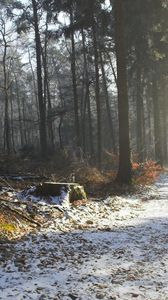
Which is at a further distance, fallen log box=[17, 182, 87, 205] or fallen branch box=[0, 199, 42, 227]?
fallen log box=[17, 182, 87, 205]

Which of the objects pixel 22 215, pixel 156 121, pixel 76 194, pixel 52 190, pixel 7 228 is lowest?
pixel 7 228

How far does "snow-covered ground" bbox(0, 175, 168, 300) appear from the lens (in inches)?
255

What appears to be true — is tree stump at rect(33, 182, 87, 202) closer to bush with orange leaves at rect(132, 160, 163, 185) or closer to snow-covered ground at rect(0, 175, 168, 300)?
snow-covered ground at rect(0, 175, 168, 300)

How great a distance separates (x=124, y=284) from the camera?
684 centimetres

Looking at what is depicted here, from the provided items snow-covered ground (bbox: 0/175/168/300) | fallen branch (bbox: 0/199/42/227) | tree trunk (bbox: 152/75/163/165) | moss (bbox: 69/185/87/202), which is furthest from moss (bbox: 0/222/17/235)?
tree trunk (bbox: 152/75/163/165)

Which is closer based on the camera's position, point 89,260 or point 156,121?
point 89,260

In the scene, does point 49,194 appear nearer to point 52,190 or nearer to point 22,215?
point 52,190

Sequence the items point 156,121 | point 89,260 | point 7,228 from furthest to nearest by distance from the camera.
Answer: point 156,121, point 7,228, point 89,260

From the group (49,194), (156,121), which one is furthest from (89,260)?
(156,121)

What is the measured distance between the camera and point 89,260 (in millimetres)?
7887

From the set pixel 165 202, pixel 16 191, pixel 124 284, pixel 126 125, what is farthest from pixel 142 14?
pixel 124 284

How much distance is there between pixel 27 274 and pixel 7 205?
3328 mm

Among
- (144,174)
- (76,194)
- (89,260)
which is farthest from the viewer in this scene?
(144,174)

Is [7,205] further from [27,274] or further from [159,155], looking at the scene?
[159,155]
